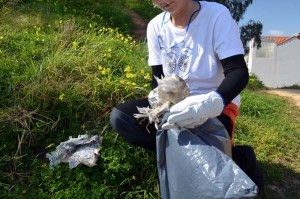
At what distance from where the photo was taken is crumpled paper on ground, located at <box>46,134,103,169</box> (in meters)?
2.41

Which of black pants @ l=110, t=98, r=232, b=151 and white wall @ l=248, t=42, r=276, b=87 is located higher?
black pants @ l=110, t=98, r=232, b=151

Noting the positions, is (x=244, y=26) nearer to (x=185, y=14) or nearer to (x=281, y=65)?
(x=185, y=14)

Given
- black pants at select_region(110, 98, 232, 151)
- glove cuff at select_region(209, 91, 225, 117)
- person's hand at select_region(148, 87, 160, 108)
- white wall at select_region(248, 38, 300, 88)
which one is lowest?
white wall at select_region(248, 38, 300, 88)

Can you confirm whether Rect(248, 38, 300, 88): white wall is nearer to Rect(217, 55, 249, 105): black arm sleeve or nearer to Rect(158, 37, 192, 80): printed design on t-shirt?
Rect(158, 37, 192, 80): printed design on t-shirt

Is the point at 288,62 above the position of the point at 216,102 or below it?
below

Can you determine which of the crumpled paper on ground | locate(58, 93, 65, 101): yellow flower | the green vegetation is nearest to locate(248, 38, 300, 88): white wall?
the green vegetation

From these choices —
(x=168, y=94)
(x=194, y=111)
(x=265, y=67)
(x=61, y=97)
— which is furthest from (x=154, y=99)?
(x=265, y=67)

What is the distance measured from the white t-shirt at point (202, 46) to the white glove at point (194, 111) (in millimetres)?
288

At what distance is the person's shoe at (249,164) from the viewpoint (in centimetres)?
216

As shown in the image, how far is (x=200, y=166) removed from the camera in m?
1.67

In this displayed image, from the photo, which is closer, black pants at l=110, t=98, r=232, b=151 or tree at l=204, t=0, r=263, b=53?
black pants at l=110, t=98, r=232, b=151

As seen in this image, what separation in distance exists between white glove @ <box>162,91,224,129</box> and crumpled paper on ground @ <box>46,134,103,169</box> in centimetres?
81

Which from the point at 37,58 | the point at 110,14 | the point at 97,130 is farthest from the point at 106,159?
the point at 110,14

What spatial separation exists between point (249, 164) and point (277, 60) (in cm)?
3215
